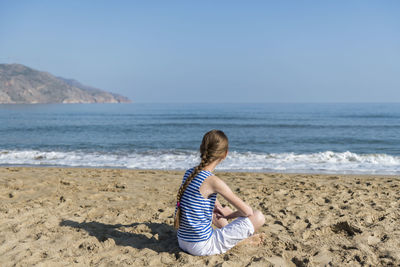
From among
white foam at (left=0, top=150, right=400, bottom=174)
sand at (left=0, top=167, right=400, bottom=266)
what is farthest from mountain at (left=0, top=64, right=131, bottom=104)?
sand at (left=0, top=167, right=400, bottom=266)

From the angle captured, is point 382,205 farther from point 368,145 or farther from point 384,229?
point 368,145

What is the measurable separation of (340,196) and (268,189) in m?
1.44

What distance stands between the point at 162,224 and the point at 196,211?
5.02ft

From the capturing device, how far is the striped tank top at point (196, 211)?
3361 millimetres

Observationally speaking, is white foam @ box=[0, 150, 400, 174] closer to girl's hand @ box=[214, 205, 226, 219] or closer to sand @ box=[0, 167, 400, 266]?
sand @ box=[0, 167, 400, 266]

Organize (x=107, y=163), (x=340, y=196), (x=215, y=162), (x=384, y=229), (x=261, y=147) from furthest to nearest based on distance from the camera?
1. (x=261, y=147)
2. (x=107, y=163)
3. (x=340, y=196)
4. (x=384, y=229)
5. (x=215, y=162)


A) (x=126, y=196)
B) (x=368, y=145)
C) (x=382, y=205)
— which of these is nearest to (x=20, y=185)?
(x=126, y=196)

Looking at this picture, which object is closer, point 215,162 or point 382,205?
point 215,162

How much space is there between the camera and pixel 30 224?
457cm

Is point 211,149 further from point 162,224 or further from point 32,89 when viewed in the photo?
point 32,89

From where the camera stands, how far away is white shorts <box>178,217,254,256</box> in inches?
141

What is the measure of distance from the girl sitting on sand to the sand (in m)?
0.16

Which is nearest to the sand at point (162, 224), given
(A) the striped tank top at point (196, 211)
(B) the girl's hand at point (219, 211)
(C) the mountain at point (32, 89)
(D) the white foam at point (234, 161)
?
(A) the striped tank top at point (196, 211)

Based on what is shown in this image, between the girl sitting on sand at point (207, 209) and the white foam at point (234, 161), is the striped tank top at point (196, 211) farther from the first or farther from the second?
the white foam at point (234, 161)
